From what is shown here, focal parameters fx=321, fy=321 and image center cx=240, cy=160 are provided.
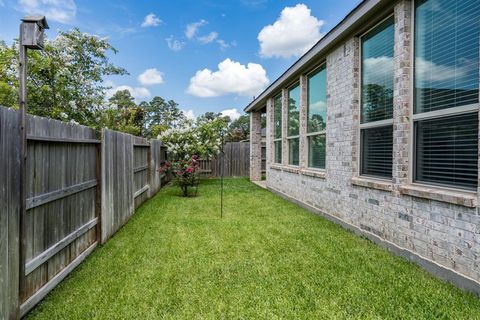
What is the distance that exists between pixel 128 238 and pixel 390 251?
3.82 meters

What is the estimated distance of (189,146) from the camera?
11.0 m

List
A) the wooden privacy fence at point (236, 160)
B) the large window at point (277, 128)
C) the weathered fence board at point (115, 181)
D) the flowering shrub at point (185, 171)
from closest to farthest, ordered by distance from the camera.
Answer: the weathered fence board at point (115, 181), the flowering shrub at point (185, 171), the large window at point (277, 128), the wooden privacy fence at point (236, 160)

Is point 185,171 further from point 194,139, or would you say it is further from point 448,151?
point 448,151

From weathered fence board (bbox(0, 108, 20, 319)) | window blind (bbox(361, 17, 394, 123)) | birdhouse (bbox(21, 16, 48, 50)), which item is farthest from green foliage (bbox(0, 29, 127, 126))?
window blind (bbox(361, 17, 394, 123))

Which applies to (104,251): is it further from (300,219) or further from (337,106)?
(337,106)

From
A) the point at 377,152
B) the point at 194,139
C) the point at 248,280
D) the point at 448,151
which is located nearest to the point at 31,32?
the point at 248,280

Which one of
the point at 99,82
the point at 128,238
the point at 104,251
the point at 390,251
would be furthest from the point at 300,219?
the point at 99,82

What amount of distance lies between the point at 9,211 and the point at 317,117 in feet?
19.8

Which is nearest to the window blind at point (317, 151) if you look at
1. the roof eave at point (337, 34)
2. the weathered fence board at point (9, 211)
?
the roof eave at point (337, 34)

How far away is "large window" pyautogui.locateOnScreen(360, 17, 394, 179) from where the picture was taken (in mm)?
4551

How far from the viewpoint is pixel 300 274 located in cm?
355

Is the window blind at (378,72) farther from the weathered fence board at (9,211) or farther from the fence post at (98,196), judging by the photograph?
the weathered fence board at (9,211)

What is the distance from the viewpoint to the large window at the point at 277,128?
33.8 ft

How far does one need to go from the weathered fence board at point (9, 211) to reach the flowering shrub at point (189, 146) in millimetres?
6790
